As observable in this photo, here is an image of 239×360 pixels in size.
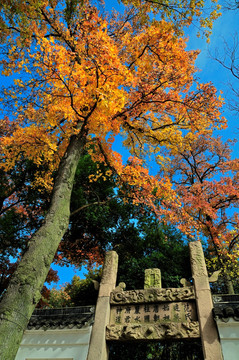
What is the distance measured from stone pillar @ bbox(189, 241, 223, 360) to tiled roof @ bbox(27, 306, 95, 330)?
94.5 inches

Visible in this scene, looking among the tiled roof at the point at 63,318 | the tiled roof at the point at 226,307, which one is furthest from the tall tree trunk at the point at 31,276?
the tiled roof at the point at 226,307

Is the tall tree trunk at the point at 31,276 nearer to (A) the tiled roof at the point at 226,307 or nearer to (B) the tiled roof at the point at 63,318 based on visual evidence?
(B) the tiled roof at the point at 63,318

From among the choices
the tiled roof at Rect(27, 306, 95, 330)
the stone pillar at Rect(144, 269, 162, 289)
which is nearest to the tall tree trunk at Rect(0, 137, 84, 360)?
the tiled roof at Rect(27, 306, 95, 330)

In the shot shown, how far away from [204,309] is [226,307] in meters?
0.43

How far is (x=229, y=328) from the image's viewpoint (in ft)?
15.3

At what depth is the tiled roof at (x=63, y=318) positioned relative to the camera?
5.44 metres

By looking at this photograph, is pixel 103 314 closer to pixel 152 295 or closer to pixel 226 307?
pixel 152 295

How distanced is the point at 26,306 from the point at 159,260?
8038mm

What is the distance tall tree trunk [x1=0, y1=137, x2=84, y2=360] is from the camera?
9.64ft

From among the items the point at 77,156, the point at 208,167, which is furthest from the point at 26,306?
the point at 208,167

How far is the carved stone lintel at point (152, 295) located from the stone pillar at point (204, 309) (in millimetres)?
208

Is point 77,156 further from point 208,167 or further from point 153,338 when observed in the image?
point 208,167

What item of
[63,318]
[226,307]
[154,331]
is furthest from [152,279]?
[63,318]

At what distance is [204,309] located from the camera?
4961mm
